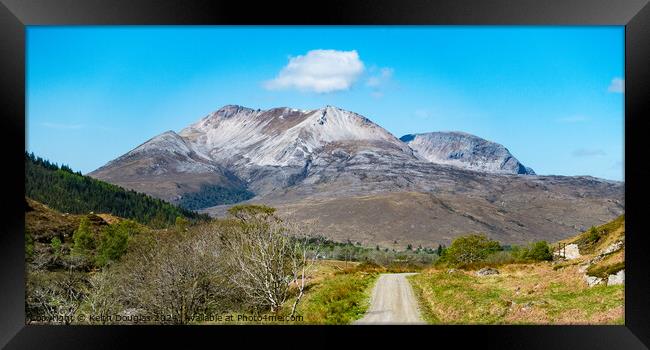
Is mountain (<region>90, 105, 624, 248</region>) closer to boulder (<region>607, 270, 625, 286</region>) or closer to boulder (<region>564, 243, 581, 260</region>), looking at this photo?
boulder (<region>564, 243, 581, 260</region>)

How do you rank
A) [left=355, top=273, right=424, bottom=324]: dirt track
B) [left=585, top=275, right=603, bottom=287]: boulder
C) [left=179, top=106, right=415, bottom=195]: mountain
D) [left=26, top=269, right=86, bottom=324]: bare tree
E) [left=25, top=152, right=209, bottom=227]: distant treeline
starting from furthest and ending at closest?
1. [left=179, top=106, right=415, bottom=195]: mountain
2. [left=25, top=152, right=209, bottom=227]: distant treeline
3. [left=26, top=269, right=86, bottom=324]: bare tree
4. [left=585, top=275, right=603, bottom=287]: boulder
5. [left=355, top=273, right=424, bottom=324]: dirt track

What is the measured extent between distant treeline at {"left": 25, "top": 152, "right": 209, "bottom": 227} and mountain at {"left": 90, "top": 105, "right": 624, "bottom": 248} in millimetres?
17346

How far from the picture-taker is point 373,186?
134 m

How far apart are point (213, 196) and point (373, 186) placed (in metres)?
40.3

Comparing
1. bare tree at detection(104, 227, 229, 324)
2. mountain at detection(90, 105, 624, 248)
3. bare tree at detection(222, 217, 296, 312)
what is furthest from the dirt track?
mountain at detection(90, 105, 624, 248)

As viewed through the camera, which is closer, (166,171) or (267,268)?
(267,268)

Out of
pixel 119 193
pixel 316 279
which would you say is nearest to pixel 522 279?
pixel 316 279

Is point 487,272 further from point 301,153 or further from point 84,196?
point 301,153

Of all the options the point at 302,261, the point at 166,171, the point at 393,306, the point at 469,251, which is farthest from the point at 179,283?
the point at 166,171

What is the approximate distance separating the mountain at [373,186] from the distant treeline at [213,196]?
51 centimetres

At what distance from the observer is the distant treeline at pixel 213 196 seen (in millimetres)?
139000

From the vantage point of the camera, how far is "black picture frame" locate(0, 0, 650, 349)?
6.96m

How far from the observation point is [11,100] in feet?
23.3

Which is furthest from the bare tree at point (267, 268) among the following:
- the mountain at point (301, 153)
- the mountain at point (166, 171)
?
the mountain at point (301, 153)
